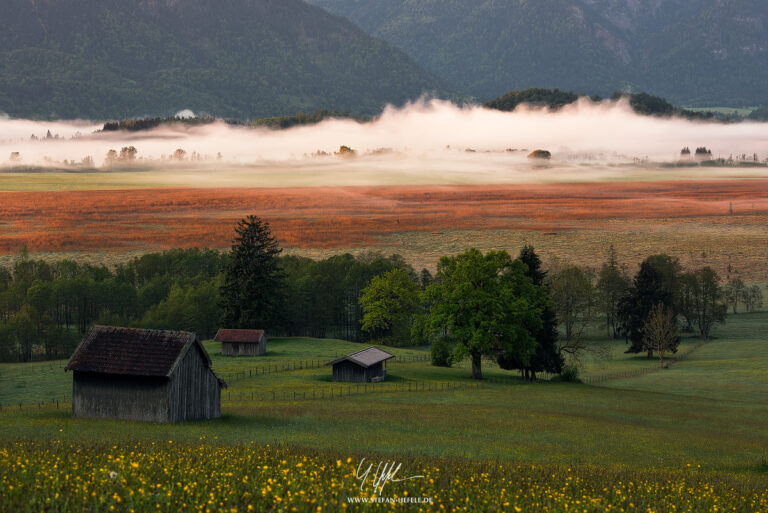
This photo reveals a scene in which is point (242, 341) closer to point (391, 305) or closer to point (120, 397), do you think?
point (391, 305)

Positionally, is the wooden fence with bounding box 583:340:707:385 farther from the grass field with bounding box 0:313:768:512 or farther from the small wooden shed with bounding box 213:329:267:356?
the small wooden shed with bounding box 213:329:267:356

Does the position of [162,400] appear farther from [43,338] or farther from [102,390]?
[43,338]

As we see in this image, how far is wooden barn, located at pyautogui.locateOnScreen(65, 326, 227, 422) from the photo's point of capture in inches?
1784

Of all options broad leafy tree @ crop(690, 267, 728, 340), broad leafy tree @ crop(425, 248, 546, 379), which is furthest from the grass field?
broad leafy tree @ crop(690, 267, 728, 340)

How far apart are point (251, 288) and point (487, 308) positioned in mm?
46391

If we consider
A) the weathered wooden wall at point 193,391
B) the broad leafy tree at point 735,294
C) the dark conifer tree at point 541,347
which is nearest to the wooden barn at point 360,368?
the dark conifer tree at point 541,347

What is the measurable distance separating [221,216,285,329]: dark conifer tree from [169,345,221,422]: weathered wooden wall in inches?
2466

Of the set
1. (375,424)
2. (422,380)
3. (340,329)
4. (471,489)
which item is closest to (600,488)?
(471,489)

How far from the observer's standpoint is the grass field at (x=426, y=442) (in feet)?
61.8

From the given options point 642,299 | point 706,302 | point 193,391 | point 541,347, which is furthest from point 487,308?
point 706,302

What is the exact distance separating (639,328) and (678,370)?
59.0ft

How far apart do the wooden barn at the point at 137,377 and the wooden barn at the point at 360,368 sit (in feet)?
89.3

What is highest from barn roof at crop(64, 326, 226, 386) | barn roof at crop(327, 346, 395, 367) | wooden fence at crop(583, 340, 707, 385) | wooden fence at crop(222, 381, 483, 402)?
barn roof at crop(64, 326, 226, 386)

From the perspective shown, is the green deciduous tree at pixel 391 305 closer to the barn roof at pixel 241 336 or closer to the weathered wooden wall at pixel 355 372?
the barn roof at pixel 241 336
